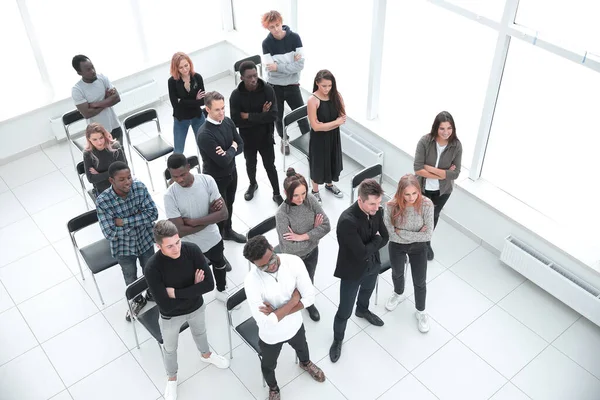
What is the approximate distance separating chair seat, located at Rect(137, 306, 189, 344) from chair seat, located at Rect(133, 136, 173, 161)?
2371 millimetres

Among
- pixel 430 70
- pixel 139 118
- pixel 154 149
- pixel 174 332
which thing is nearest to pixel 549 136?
pixel 430 70

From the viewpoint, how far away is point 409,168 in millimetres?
6539

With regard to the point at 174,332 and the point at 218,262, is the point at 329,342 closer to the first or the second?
the point at 218,262

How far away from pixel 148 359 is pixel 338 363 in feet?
5.40

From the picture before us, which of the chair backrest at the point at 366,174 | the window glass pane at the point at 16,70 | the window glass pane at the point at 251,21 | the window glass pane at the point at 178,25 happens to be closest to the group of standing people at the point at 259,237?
the chair backrest at the point at 366,174

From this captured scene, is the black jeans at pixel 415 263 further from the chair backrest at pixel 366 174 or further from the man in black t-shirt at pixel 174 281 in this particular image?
the man in black t-shirt at pixel 174 281

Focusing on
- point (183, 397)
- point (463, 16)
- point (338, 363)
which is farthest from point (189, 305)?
point (463, 16)

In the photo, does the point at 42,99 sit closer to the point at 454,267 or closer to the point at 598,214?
the point at 454,267

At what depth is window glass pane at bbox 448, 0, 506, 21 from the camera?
5273 millimetres

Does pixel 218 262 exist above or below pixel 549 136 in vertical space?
below

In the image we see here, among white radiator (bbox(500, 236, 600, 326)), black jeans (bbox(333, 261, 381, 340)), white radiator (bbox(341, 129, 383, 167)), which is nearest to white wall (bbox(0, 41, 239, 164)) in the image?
white radiator (bbox(341, 129, 383, 167))

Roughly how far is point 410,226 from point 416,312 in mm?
1143

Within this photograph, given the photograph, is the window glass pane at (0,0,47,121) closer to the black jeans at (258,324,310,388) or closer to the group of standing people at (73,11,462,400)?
the group of standing people at (73,11,462,400)

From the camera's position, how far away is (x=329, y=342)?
5215mm
